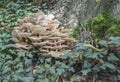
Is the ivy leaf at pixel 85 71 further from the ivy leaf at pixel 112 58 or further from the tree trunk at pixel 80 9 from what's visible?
the tree trunk at pixel 80 9

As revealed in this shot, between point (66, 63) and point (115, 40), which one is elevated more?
point (115, 40)

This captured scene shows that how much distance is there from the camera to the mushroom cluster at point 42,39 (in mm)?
3943

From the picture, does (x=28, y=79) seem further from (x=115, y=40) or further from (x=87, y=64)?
(x=115, y=40)

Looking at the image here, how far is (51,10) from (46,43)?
184 centimetres

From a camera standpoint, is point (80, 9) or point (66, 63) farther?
point (80, 9)

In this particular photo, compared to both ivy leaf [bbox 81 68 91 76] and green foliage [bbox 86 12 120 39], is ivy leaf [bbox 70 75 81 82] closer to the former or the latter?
ivy leaf [bbox 81 68 91 76]

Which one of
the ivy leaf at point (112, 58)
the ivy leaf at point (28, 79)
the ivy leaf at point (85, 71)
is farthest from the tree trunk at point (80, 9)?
the ivy leaf at point (28, 79)

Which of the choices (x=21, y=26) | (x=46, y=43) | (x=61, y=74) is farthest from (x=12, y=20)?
(x=61, y=74)

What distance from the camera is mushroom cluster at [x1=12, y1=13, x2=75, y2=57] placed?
394cm

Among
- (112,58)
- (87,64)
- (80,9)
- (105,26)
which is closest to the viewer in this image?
(112,58)

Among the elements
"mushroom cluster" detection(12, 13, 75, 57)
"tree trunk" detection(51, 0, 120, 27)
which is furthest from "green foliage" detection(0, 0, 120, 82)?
"tree trunk" detection(51, 0, 120, 27)

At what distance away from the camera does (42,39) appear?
13.2ft

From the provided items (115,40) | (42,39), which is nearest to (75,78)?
(115,40)

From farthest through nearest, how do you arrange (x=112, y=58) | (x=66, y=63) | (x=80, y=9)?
(x=80, y=9), (x=66, y=63), (x=112, y=58)
